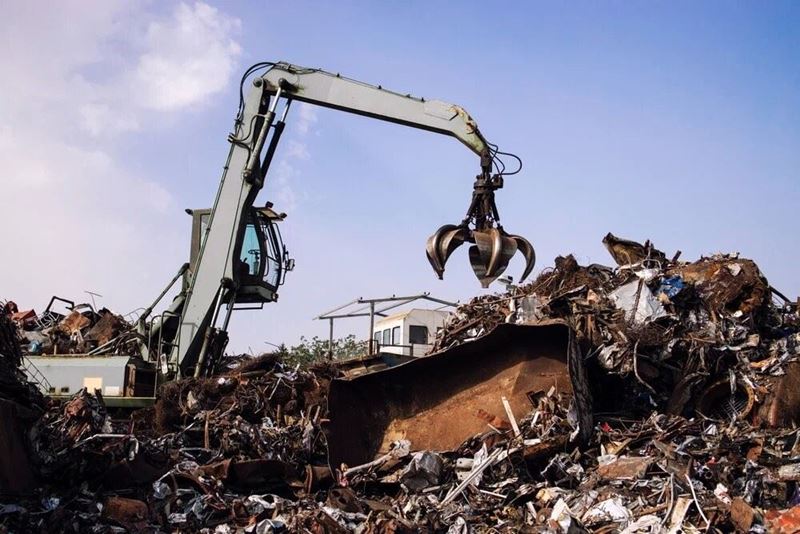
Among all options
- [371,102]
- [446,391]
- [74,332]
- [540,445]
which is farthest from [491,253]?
[74,332]

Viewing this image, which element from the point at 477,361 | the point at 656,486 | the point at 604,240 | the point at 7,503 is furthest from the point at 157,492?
the point at 604,240

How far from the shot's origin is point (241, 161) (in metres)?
9.08

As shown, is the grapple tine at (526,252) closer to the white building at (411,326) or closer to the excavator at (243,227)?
the excavator at (243,227)

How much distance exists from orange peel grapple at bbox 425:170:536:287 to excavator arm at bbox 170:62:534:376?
114cm

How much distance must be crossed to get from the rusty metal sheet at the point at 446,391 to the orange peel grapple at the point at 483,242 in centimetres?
57

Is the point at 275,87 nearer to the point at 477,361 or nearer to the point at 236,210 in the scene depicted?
the point at 236,210

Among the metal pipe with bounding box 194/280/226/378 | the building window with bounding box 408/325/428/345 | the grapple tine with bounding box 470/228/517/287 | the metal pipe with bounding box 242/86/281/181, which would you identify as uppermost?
the metal pipe with bounding box 242/86/281/181

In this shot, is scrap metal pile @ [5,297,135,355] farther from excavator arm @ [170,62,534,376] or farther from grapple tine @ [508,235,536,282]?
grapple tine @ [508,235,536,282]

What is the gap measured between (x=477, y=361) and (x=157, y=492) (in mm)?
2775

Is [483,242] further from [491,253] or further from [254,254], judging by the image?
[254,254]

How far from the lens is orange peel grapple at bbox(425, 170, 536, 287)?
6.57 m

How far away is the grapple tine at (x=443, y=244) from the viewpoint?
22.1ft

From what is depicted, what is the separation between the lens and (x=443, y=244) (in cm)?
672

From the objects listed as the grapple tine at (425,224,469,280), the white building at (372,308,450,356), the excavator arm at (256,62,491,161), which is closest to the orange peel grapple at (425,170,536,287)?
the grapple tine at (425,224,469,280)
